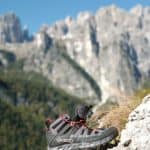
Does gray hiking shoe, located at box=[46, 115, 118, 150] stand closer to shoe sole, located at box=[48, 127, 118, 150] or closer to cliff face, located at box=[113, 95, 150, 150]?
shoe sole, located at box=[48, 127, 118, 150]

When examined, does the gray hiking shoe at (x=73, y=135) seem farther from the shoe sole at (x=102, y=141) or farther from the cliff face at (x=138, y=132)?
the cliff face at (x=138, y=132)

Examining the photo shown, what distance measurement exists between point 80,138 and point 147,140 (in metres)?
1.03

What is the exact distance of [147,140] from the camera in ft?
20.6

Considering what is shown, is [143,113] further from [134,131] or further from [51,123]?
[51,123]

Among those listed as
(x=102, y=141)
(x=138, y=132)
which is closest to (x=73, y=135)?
(x=102, y=141)

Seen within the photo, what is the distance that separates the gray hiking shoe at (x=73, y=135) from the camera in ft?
22.3

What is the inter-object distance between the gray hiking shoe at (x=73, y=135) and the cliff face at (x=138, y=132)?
216 mm

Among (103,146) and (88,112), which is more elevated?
(88,112)

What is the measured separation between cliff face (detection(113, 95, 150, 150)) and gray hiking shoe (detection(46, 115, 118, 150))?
0.71ft

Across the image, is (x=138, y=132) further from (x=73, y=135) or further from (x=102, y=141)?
(x=73, y=135)

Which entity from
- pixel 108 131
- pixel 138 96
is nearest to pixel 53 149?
pixel 108 131

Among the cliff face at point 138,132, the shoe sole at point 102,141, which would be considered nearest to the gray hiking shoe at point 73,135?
the shoe sole at point 102,141

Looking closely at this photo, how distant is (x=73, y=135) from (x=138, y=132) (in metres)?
0.96

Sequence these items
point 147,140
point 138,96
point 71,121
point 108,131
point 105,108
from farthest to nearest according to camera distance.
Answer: point 105,108
point 138,96
point 71,121
point 108,131
point 147,140
